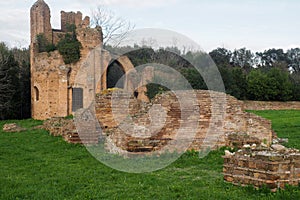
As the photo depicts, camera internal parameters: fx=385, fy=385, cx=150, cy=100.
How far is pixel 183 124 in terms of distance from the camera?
11375 mm

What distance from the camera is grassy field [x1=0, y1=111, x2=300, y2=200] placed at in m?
6.30

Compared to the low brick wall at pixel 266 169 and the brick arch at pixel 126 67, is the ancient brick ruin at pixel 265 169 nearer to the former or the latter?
the low brick wall at pixel 266 169

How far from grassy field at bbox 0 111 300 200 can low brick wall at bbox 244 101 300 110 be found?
1013 inches

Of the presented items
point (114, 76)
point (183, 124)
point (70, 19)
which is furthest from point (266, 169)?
point (70, 19)

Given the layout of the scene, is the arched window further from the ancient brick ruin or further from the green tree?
the ancient brick ruin

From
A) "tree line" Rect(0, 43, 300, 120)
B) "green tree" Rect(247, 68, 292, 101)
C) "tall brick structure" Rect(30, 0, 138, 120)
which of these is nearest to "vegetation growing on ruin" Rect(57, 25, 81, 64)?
"tall brick structure" Rect(30, 0, 138, 120)

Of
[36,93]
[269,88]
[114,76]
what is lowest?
[36,93]

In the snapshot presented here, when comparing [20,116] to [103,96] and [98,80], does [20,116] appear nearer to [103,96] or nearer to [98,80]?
[98,80]

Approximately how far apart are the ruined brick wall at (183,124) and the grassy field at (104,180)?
775 millimetres

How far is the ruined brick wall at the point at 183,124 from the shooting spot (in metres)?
11.0

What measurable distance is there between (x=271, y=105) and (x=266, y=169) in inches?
1238

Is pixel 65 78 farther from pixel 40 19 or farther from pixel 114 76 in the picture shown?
pixel 114 76

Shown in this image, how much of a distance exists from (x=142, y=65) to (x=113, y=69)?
2926mm

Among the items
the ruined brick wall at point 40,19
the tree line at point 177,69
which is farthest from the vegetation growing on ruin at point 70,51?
the ruined brick wall at point 40,19
